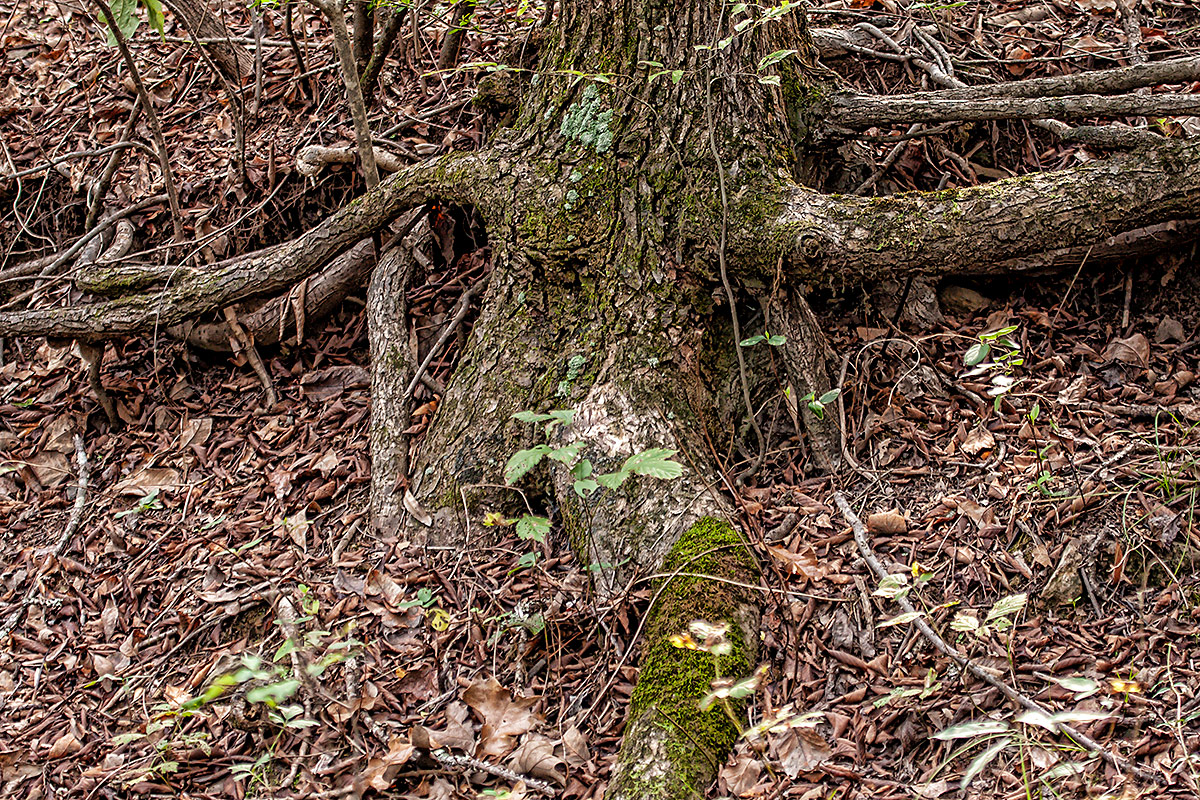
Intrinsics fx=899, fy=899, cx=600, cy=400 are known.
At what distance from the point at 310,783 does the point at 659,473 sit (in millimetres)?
1384

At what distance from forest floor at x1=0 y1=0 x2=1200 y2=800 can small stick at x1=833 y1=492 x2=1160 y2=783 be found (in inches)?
1.3

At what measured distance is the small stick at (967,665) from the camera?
7.36 feet

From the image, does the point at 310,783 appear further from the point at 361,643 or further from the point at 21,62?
the point at 21,62

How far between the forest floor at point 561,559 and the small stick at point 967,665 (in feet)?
0.11

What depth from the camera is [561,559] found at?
3309 millimetres

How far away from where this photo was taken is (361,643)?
3.00 m

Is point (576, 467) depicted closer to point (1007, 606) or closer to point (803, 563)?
point (803, 563)

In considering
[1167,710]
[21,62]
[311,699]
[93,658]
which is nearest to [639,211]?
[311,699]

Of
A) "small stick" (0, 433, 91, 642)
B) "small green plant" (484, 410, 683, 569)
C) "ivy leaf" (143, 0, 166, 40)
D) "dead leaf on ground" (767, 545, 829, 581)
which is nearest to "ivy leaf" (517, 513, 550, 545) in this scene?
"small green plant" (484, 410, 683, 569)

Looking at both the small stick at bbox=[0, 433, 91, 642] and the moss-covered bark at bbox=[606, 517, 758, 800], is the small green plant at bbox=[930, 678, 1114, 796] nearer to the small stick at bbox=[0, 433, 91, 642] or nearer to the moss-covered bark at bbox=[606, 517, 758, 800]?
the moss-covered bark at bbox=[606, 517, 758, 800]

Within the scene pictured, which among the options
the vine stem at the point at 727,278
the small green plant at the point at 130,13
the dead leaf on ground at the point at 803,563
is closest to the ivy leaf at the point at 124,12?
the small green plant at the point at 130,13

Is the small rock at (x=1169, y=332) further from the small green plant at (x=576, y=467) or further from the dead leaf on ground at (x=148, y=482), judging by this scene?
the dead leaf on ground at (x=148, y=482)

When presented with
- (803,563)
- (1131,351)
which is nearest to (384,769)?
(803,563)

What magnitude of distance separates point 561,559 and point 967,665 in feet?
4.64
